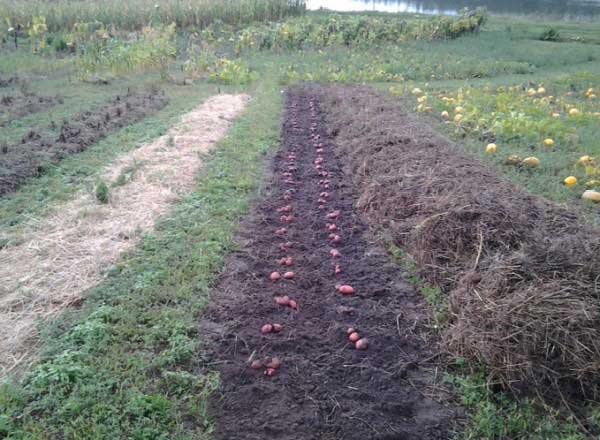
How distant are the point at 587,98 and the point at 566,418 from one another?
12.7 m

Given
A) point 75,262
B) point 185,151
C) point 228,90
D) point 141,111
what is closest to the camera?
point 75,262

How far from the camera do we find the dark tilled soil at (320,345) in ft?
10.2

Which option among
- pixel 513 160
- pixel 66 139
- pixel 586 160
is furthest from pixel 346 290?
pixel 66 139

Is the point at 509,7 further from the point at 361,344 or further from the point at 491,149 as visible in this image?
the point at 361,344

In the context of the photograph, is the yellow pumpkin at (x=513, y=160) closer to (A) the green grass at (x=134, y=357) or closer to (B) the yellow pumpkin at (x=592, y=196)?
(B) the yellow pumpkin at (x=592, y=196)

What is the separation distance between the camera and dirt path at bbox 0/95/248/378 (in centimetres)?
399

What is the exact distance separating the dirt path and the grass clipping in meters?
2.89

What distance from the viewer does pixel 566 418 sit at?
311cm

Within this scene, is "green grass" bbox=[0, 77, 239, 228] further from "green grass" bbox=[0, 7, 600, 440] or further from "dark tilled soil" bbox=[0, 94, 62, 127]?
"dark tilled soil" bbox=[0, 94, 62, 127]

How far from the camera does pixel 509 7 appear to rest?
44062 millimetres

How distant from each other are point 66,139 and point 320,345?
22.4 feet

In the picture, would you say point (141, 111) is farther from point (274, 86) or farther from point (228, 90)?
point (274, 86)

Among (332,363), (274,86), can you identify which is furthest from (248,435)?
(274,86)

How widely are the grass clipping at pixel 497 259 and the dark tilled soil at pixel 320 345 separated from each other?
16.2 inches
